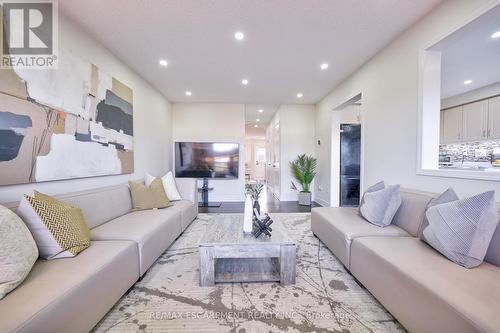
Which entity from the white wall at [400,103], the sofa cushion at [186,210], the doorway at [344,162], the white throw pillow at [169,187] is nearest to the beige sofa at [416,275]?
the white wall at [400,103]

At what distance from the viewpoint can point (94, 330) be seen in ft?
4.55

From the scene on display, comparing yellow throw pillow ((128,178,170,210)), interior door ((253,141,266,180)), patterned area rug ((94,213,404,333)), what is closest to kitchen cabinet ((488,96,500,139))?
patterned area rug ((94,213,404,333))

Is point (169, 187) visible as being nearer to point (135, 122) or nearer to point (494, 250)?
point (135, 122)

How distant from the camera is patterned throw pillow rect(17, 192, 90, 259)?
4.71 ft

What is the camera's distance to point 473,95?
4.55 meters

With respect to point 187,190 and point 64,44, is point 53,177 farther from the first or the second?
point 187,190

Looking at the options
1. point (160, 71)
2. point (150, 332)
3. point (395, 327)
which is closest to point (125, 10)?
point (160, 71)

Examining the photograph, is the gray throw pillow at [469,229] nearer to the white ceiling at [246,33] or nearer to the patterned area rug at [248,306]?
the patterned area rug at [248,306]

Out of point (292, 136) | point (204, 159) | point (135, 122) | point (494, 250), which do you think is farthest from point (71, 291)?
point (292, 136)

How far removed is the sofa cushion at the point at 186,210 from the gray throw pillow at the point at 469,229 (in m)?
2.85

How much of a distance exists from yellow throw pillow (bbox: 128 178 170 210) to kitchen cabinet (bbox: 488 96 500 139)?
6183mm

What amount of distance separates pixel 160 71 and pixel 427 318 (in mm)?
4307

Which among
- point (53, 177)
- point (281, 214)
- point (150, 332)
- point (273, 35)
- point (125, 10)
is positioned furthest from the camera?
point (281, 214)

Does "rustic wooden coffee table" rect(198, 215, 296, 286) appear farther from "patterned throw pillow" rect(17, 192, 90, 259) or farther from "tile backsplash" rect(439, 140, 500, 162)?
"tile backsplash" rect(439, 140, 500, 162)
